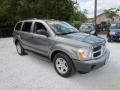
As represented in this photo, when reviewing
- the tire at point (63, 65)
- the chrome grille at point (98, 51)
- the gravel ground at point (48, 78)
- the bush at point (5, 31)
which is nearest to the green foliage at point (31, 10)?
the bush at point (5, 31)

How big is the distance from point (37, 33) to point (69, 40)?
5.08 feet

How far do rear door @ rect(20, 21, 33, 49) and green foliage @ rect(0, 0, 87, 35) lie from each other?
452 inches

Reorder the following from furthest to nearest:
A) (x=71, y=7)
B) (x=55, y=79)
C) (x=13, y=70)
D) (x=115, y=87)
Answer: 1. (x=71, y=7)
2. (x=13, y=70)
3. (x=55, y=79)
4. (x=115, y=87)

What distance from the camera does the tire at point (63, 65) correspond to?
14.2 ft

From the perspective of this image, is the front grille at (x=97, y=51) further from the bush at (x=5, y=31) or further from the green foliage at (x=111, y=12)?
the green foliage at (x=111, y=12)

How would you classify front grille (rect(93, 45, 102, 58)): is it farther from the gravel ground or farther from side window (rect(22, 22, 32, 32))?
side window (rect(22, 22, 32, 32))

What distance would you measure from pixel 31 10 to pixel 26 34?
13.1m

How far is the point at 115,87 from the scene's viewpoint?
155 inches

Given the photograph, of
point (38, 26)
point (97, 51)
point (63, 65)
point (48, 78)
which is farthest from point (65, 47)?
point (38, 26)

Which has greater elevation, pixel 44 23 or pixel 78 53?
pixel 44 23

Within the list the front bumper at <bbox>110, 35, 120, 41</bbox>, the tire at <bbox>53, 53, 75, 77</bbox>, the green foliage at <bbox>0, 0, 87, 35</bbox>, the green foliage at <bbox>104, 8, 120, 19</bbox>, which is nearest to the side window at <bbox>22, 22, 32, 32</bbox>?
the tire at <bbox>53, 53, 75, 77</bbox>

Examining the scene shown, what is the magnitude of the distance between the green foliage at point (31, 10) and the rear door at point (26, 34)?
37.7 ft

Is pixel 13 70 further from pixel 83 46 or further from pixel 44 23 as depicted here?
pixel 83 46

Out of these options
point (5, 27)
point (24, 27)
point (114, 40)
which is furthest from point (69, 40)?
point (5, 27)
